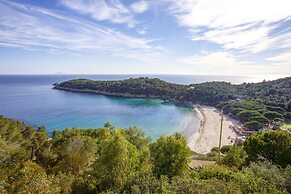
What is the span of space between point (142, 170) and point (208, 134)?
39.8 m

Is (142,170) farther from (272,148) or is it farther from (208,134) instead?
(208,134)

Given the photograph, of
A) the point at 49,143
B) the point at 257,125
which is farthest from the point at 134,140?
the point at 257,125

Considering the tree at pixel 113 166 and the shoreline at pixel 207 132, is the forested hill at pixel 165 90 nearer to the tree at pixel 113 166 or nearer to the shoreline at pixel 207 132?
the shoreline at pixel 207 132

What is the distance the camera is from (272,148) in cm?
Result: 2197

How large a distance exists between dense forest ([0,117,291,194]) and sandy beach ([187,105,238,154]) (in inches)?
761

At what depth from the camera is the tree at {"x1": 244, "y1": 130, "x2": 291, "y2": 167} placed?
69.6 feet

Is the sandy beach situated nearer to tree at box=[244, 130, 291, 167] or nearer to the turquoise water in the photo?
the turquoise water

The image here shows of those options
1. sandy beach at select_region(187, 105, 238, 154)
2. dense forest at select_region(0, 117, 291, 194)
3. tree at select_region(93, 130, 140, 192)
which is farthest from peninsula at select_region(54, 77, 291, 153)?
tree at select_region(93, 130, 140, 192)

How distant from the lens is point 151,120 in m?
63.1

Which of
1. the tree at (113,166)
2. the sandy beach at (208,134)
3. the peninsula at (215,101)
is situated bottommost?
the sandy beach at (208,134)

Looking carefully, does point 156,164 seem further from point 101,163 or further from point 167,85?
point 167,85

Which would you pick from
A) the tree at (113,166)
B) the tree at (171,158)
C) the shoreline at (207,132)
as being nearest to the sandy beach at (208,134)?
the shoreline at (207,132)

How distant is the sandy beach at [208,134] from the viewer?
44281 mm

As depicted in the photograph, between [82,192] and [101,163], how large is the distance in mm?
2073
